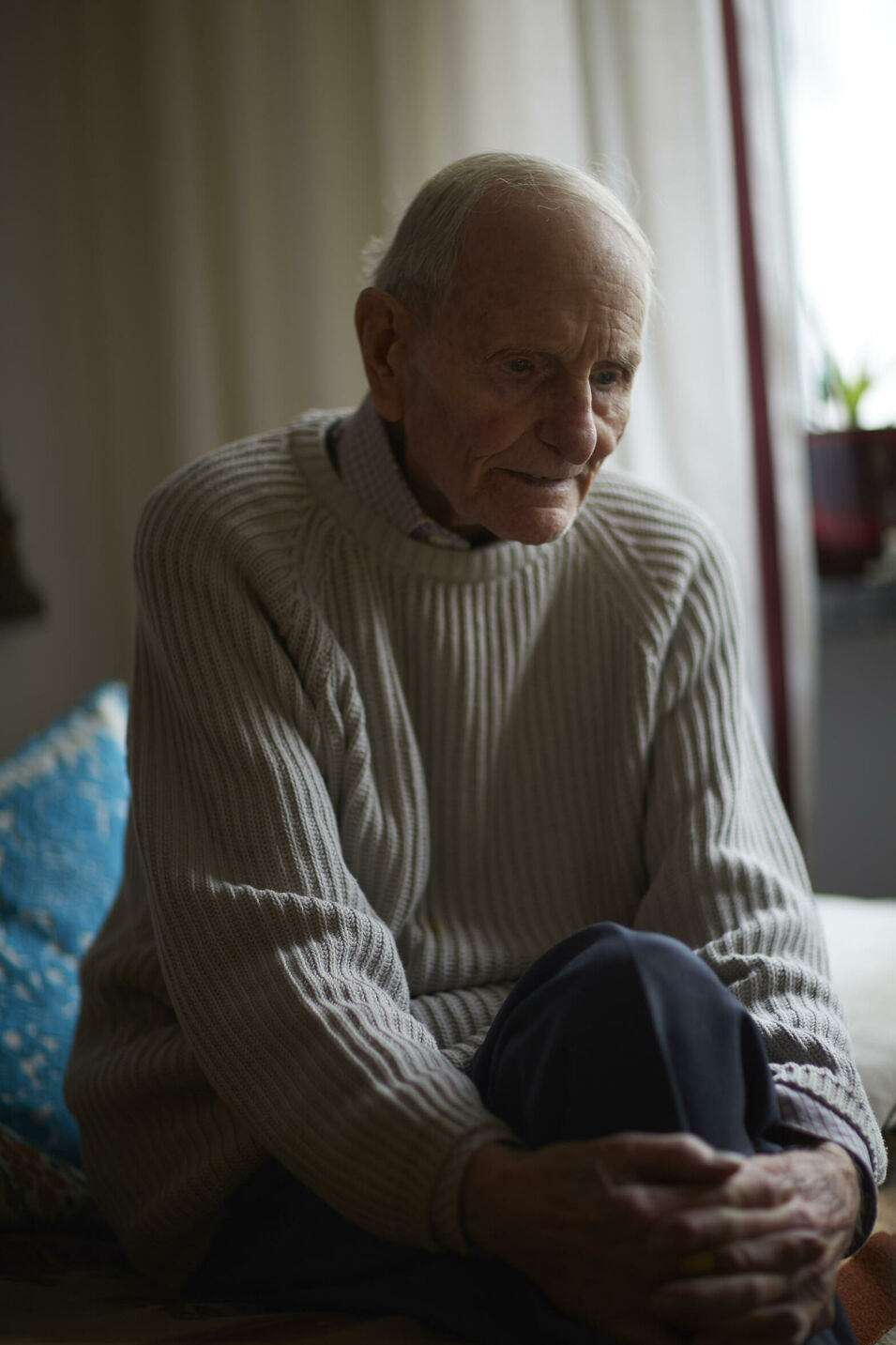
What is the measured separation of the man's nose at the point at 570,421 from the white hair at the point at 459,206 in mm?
136

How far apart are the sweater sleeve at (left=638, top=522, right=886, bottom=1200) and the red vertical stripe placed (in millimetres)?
631

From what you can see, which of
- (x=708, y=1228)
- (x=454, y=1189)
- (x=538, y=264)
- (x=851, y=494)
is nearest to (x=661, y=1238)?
(x=708, y=1228)

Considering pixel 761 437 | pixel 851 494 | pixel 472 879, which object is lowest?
pixel 472 879

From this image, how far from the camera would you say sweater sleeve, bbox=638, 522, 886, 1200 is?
97 cm

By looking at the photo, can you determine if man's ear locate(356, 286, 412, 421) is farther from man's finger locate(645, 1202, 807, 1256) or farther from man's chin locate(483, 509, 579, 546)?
man's finger locate(645, 1202, 807, 1256)

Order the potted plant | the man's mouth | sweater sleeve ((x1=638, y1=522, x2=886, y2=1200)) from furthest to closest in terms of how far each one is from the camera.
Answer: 1. the potted plant
2. the man's mouth
3. sweater sleeve ((x1=638, y1=522, x2=886, y2=1200))

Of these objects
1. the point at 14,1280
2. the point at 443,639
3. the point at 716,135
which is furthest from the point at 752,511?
the point at 14,1280

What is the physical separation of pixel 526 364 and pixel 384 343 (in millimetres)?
161

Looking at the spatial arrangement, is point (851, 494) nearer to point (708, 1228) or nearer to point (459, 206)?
point (459, 206)

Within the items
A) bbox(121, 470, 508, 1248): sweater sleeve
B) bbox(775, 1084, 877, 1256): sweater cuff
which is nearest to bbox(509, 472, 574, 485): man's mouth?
bbox(121, 470, 508, 1248): sweater sleeve

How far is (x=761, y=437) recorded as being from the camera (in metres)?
1.87

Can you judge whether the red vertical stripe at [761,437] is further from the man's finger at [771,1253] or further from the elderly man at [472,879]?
the man's finger at [771,1253]

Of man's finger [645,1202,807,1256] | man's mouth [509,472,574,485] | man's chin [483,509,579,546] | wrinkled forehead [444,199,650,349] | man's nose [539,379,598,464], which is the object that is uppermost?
wrinkled forehead [444,199,650,349]

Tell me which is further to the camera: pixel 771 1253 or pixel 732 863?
pixel 732 863
